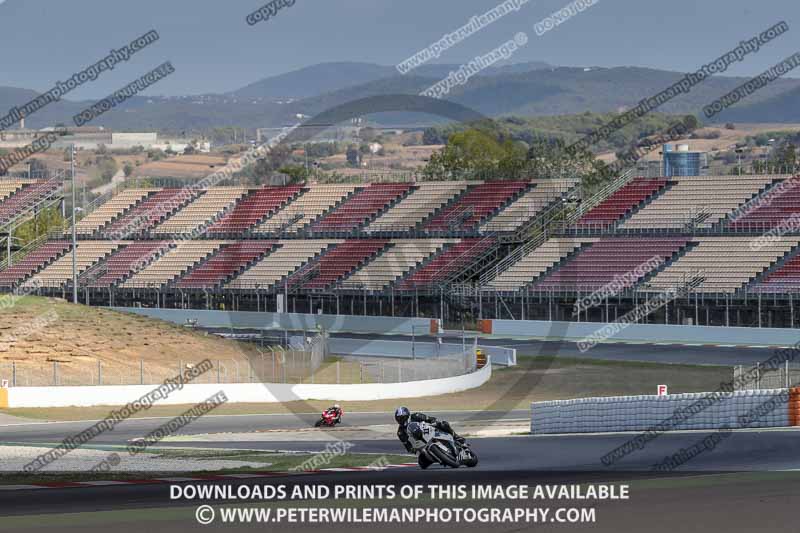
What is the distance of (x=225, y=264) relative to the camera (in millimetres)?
76812

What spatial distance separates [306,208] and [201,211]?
776 cm

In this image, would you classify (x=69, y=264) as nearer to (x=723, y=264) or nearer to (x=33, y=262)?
(x=33, y=262)

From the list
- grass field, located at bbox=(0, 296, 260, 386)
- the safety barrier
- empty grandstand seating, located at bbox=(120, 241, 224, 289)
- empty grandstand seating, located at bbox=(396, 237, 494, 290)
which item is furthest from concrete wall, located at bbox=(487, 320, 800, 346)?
the safety barrier

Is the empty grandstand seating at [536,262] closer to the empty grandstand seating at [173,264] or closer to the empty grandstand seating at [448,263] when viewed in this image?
the empty grandstand seating at [448,263]

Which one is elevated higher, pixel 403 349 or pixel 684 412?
pixel 684 412

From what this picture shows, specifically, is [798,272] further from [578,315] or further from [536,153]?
[536,153]

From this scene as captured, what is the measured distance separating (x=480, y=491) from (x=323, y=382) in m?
26.9

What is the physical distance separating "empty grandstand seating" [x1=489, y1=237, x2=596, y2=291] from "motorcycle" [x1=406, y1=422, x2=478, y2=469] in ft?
138

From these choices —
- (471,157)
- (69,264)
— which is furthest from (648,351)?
(471,157)

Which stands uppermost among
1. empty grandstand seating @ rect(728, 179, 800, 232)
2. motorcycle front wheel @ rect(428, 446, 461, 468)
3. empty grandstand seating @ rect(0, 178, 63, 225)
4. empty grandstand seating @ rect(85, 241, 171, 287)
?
empty grandstand seating @ rect(0, 178, 63, 225)

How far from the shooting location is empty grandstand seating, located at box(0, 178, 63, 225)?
87938 millimetres

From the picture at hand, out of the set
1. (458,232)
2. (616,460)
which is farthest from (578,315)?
(616,460)

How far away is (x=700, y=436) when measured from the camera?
2567cm

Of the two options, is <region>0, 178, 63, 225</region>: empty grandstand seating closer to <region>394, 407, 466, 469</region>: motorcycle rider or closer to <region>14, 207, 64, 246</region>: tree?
A: <region>14, 207, 64, 246</region>: tree
